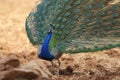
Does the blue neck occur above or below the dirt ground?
above

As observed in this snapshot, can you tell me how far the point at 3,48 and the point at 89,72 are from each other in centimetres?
214

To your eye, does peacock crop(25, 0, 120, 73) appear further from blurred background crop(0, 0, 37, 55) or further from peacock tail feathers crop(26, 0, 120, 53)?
blurred background crop(0, 0, 37, 55)

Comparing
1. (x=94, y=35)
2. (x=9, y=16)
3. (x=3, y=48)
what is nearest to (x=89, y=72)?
(x=94, y=35)

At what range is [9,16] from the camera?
11.0 meters

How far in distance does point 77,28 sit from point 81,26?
0.21ft

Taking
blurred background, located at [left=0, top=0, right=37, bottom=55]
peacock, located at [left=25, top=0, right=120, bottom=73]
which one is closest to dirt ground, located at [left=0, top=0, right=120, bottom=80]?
blurred background, located at [left=0, top=0, right=37, bottom=55]

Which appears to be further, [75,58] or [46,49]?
[75,58]

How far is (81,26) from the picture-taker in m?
5.39

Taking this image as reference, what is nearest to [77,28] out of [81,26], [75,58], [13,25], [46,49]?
[81,26]

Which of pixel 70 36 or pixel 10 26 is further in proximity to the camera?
pixel 10 26

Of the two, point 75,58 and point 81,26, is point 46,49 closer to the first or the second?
point 81,26

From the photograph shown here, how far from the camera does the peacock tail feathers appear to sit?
205 inches

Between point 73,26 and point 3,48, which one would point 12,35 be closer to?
point 3,48

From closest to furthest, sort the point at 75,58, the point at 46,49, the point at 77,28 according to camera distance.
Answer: the point at 46,49
the point at 77,28
the point at 75,58
